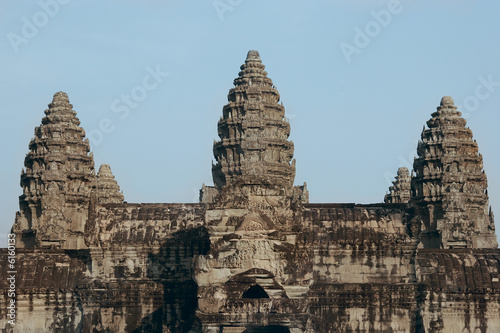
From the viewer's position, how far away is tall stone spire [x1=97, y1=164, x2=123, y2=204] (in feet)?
495

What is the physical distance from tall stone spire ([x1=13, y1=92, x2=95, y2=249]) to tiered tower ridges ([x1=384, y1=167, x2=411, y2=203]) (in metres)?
41.1

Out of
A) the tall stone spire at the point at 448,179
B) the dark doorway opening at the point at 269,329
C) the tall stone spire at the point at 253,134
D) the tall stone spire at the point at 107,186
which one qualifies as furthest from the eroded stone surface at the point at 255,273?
the tall stone spire at the point at 107,186

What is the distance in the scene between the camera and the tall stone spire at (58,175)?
128750 mm

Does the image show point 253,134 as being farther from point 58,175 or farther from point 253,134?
point 58,175

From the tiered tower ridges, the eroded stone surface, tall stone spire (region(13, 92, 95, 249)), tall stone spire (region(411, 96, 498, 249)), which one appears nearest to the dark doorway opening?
the eroded stone surface

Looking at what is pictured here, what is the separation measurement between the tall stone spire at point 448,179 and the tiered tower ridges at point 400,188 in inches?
874

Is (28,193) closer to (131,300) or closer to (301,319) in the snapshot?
(131,300)

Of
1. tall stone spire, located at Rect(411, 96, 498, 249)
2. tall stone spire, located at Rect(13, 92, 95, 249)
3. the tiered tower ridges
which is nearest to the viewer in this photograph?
tall stone spire, located at Rect(13, 92, 95, 249)

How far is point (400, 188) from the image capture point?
168m

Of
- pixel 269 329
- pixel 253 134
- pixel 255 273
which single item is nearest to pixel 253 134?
pixel 253 134

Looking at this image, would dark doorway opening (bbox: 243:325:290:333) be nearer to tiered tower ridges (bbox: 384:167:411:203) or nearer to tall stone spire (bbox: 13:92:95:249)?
tall stone spire (bbox: 13:92:95:249)

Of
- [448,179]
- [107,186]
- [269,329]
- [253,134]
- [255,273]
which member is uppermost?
[253,134]

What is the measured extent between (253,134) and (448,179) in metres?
20.4

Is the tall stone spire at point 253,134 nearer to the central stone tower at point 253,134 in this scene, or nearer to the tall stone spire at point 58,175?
the central stone tower at point 253,134
